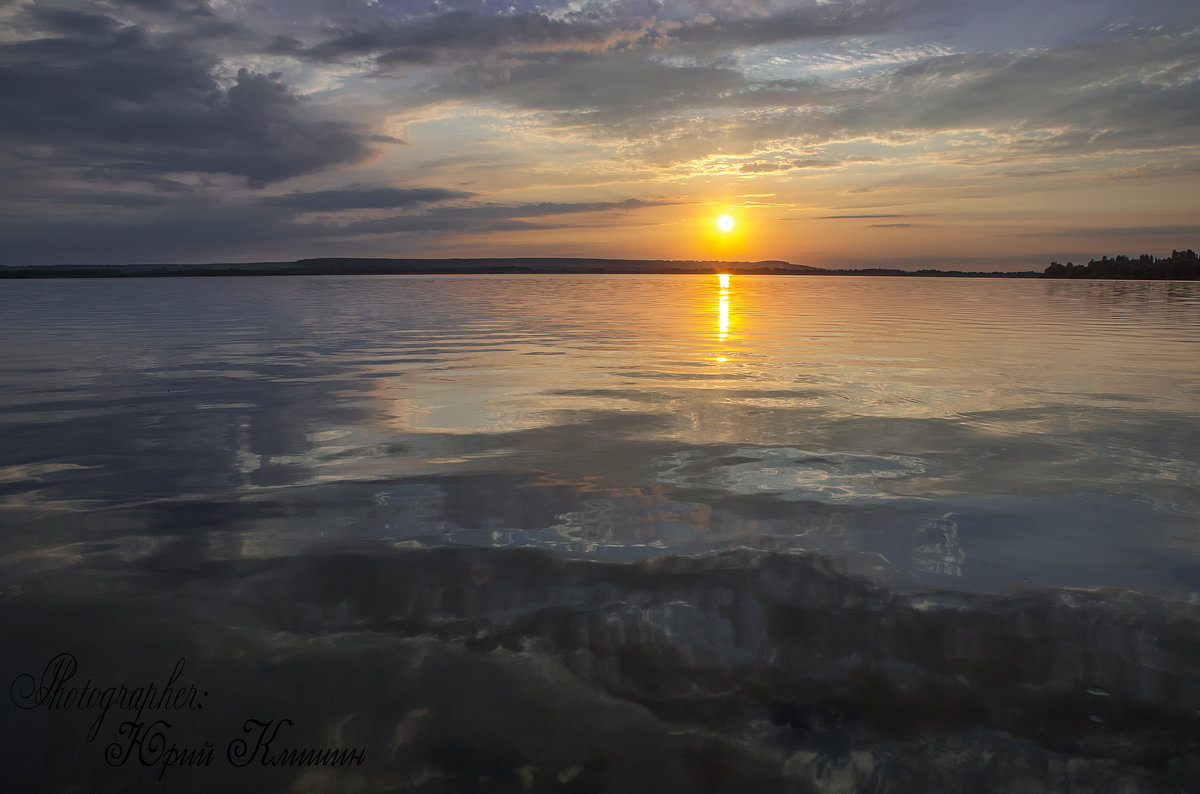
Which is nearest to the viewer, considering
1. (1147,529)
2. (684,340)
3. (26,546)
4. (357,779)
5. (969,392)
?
(357,779)

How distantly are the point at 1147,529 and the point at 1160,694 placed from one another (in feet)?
7.87

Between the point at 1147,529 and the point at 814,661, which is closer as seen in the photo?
the point at 814,661

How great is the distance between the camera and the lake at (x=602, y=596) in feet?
9.65

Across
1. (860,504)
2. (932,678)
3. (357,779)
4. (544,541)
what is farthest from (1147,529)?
(357,779)

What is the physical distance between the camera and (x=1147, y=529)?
5215mm

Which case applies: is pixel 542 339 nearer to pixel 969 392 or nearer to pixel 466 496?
pixel 969 392

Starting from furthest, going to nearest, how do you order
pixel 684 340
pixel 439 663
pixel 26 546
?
pixel 684 340 < pixel 26 546 < pixel 439 663

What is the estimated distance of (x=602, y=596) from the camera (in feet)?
13.6

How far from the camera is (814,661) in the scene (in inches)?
139

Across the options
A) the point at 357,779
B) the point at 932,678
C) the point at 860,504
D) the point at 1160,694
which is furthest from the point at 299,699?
the point at 860,504

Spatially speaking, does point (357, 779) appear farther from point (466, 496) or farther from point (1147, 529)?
point (1147, 529)

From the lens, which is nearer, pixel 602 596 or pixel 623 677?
pixel 623 677

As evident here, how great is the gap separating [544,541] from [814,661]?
202cm

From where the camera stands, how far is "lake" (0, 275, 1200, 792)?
2941 millimetres
